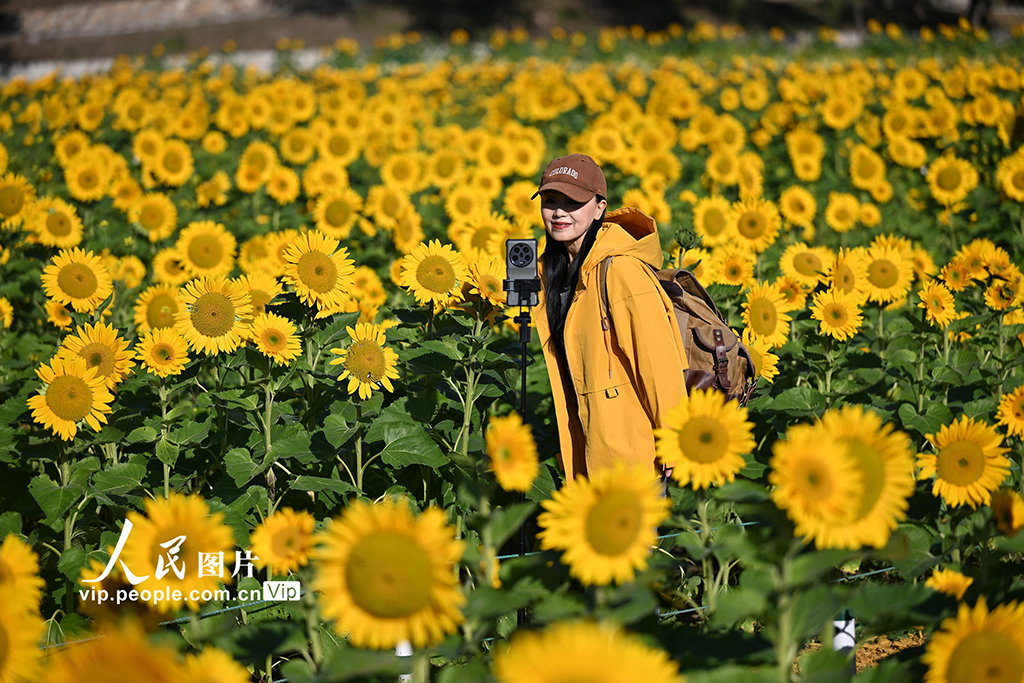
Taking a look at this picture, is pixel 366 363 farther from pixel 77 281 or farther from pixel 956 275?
pixel 956 275

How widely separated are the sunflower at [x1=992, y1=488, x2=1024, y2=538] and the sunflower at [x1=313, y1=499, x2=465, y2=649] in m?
1.48

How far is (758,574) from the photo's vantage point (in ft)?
6.28

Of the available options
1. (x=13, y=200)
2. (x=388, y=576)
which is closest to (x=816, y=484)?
(x=388, y=576)

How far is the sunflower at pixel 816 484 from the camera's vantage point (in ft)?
5.91

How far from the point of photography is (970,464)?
2.54 metres

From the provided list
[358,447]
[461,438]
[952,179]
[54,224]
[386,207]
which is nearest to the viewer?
[358,447]

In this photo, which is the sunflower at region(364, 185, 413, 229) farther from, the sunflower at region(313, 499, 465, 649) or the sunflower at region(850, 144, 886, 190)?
the sunflower at region(313, 499, 465, 649)

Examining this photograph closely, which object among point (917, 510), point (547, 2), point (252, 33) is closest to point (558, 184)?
point (917, 510)

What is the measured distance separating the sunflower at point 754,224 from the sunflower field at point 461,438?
0.03 meters

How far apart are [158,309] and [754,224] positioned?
3803 mm

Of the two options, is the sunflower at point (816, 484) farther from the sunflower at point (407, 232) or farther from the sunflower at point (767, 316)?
the sunflower at point (407, 232)

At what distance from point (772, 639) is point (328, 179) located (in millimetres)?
6362

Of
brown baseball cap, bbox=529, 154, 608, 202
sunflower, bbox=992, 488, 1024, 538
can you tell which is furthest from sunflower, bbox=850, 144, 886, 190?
sunflower, bbox=992, 488, 1024, 538

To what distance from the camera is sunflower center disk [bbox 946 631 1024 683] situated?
185cm
